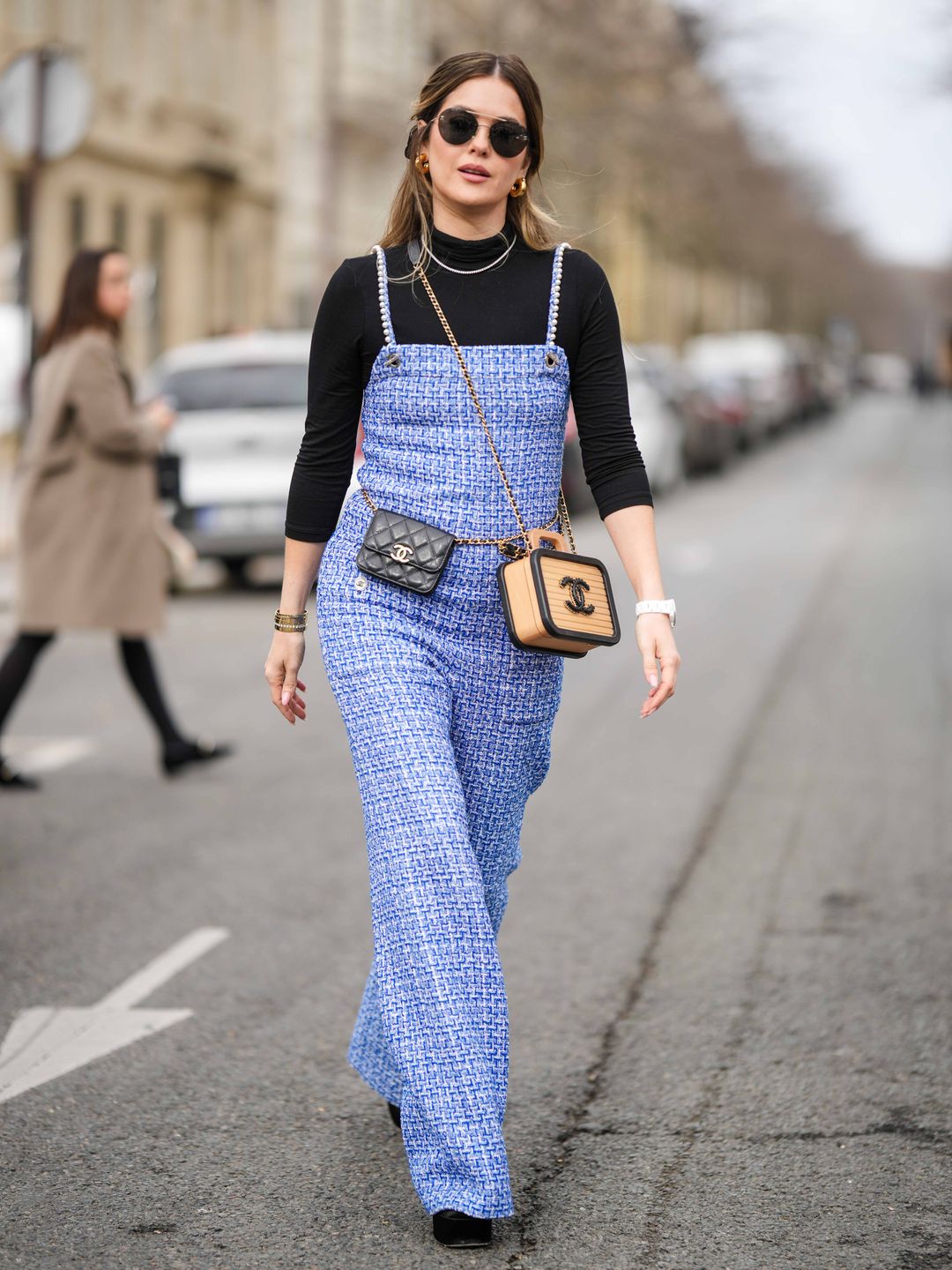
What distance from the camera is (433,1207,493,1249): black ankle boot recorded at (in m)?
3.28

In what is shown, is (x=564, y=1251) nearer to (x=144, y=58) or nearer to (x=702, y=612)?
(x=702, y=612)

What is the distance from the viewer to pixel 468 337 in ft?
11.3

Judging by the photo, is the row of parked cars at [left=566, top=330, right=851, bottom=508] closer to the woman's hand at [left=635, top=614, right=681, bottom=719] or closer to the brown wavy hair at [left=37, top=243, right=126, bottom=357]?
the woman's hand at [left=635, top=614, right=681, bottom=719]

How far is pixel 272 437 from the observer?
14.0 metres

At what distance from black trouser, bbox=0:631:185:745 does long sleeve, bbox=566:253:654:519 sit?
449 centimetres

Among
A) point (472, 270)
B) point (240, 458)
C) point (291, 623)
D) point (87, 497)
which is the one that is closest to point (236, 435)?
point (240, 458)

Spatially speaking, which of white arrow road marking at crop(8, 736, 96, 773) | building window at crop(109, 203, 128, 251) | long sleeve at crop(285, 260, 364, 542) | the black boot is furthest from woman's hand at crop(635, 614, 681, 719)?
building window at crop(109, 203, 128, 251)

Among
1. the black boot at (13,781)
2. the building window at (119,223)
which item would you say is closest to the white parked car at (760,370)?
the building window at (119,223)

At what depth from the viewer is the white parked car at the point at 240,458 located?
13977 mm

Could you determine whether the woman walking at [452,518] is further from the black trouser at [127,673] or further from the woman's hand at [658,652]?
the black trouser at [127,673]

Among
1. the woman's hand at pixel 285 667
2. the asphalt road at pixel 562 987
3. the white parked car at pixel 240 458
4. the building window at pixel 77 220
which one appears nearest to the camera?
the asphalt road at pixel 562 987

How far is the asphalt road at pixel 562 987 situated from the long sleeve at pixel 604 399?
1.24 metres

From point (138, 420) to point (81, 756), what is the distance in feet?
4.95

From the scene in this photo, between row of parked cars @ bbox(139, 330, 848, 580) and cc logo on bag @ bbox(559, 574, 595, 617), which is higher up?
cc logo on bag @ bbox(559, 574, 595, 617)
